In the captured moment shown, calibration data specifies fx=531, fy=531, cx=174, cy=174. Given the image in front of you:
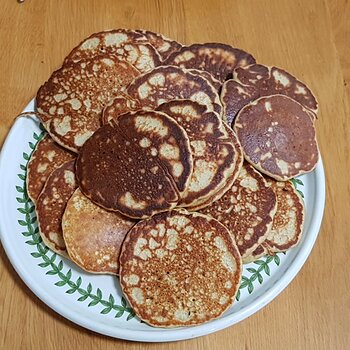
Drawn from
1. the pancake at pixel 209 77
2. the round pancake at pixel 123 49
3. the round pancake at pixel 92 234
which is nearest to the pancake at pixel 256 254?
the round pancake at pixel 92 234

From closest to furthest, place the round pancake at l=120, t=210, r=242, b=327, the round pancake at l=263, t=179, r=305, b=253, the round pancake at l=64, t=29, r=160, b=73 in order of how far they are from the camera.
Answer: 1. the round pancake at l=120, t=210, r=242, b=327
2. the round pancake at l=263, t=179, r=305, b=253
3. the round pancake at l=64, t=29, r=160, b=73

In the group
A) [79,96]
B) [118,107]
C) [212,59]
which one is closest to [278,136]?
[212,59]

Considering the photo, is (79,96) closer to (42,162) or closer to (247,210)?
(42,162)

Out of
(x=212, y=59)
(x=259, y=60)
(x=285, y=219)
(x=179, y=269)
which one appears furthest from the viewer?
(x=259, y=60)

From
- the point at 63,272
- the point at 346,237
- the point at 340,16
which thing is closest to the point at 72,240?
the point at 63,272

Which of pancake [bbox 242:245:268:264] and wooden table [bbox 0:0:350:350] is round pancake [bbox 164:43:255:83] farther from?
pancake [bbox 242:245:268:264]

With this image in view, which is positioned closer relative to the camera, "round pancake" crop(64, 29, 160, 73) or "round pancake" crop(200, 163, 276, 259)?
"round pancake" crop(200, 163, 276, 259)

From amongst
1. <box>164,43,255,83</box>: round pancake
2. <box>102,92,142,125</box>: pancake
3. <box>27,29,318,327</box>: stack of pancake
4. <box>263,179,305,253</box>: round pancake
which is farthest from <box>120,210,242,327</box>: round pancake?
<box>164,43,255,83</box>: round pancake
